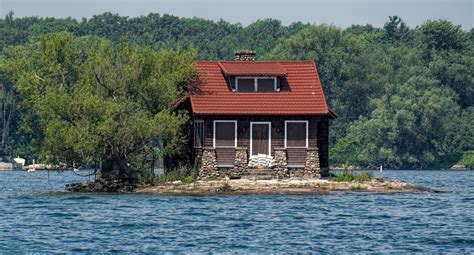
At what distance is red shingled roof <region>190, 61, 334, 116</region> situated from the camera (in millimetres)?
67625

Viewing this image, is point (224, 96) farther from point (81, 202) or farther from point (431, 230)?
point (431, 230)

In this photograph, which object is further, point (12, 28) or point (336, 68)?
point (12, 28)

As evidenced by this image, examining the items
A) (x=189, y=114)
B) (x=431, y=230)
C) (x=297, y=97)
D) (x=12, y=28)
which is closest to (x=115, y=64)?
(x=189, y=114)

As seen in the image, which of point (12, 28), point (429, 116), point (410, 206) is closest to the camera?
point (410, 206)

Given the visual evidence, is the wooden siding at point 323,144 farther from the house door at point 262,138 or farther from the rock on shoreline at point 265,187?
the rock on shoreline at point 265,187

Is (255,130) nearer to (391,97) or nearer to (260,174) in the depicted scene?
(260,174)

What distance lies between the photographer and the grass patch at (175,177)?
6675 cm

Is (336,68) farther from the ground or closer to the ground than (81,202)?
farther from the ground

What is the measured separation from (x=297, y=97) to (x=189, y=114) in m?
5.79

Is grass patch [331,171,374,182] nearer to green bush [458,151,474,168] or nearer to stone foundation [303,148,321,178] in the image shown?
stone foundation [303,148,321,178]

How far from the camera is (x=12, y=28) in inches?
7638

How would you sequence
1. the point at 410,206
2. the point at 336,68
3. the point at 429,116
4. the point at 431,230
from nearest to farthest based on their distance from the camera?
the point at 431,230 → the point at 410,206 → the point at 429,116 → the point at 336,68

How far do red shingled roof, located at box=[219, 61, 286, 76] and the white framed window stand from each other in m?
2.98

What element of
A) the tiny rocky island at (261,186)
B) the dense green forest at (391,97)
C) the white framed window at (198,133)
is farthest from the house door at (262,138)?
the dense green forest at (391,97)
